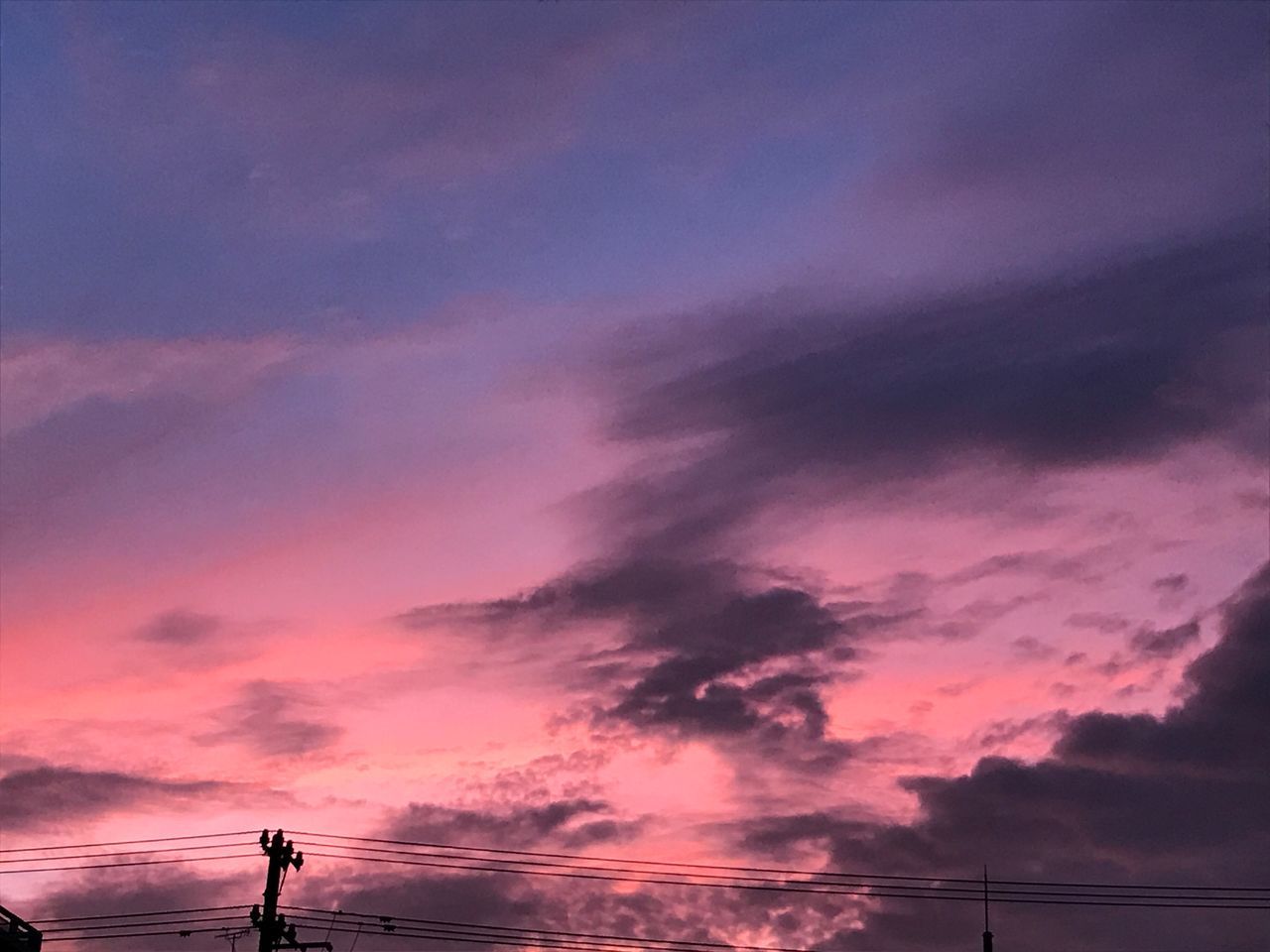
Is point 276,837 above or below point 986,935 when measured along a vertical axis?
above

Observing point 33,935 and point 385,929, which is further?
point 33,935

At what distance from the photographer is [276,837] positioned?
6575 centimetres

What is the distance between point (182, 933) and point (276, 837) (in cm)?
682

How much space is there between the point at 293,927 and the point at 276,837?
437cm

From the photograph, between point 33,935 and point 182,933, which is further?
point 33,935

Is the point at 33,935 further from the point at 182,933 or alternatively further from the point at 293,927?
the point at 293,927

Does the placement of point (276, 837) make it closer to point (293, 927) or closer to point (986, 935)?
point (293, 927)

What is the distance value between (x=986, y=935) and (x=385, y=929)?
113 feet

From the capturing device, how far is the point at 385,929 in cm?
6431

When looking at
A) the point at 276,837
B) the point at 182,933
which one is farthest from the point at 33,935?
the point at 276,837

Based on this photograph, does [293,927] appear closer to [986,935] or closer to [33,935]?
[33,935]

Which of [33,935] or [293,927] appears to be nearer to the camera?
[293,927]

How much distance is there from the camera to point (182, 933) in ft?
217

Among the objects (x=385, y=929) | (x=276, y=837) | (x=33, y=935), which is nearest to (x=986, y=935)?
(x=385, y=929)
